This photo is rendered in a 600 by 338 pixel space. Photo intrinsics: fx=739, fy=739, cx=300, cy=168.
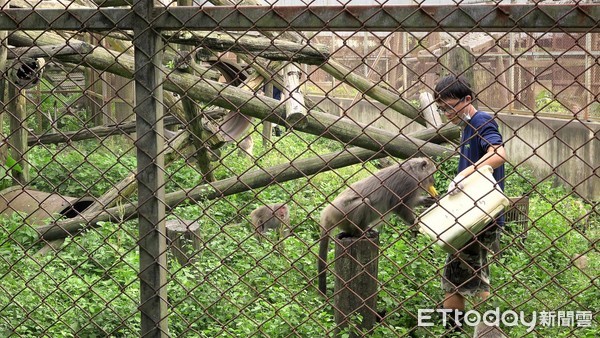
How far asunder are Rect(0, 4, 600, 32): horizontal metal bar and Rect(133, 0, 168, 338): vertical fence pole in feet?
0.25

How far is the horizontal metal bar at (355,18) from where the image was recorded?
2660mm

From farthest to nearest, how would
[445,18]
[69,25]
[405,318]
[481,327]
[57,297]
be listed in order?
[405,318], [57,297], [481,327], [69,25], [445,18]

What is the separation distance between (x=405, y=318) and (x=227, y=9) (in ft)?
11.1

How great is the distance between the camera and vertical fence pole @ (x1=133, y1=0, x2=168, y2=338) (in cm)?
295

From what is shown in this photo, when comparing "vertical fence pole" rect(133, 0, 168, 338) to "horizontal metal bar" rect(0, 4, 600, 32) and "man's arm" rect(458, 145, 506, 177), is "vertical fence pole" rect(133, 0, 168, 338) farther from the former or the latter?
"man's arm" rect(458, 145, 506, 177)

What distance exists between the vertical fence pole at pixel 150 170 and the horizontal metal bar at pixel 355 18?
8 cm

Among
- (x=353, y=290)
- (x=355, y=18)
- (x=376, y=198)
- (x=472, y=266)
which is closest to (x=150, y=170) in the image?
(x=355, y=18)

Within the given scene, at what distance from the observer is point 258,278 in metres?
5.80

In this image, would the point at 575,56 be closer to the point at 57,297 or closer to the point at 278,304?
the point at 278,304

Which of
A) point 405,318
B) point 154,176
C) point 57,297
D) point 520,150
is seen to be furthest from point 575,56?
point 154,176

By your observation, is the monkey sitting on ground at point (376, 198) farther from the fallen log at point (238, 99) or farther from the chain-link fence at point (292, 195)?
the fallen log at point (238, 99)

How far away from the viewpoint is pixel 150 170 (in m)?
3.00

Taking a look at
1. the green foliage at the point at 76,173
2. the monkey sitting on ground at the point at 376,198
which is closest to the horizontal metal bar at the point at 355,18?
the monkey sitting on ground at the point at 376,198

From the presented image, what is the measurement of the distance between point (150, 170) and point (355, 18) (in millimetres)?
1022
